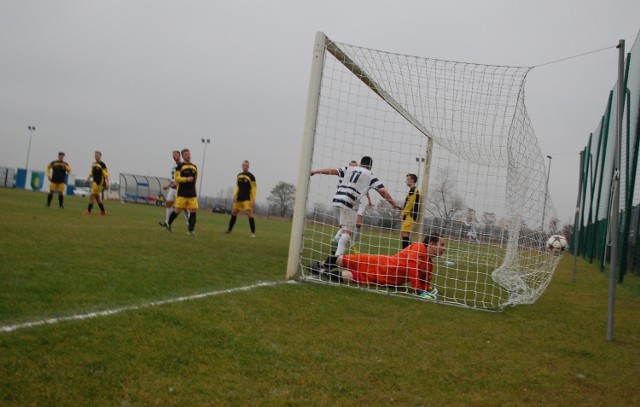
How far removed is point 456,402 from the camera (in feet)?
10.1

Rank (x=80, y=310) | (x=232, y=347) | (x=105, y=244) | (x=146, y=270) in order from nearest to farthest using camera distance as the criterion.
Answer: (x=232, y=347) < (x=80, y=310) < (x=146, y=270) < (x=105, y=244)

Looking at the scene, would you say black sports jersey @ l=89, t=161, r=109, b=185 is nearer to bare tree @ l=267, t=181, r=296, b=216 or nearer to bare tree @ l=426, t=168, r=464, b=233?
bare tree @ l=426, t=168, r=464, b=233

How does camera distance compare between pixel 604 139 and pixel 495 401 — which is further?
pixel 604 139

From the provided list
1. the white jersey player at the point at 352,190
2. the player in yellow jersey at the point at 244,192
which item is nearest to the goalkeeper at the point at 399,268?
the white jersey player at the point at 352,190

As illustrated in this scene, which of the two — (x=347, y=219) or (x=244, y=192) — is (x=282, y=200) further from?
(x=347, y=219)

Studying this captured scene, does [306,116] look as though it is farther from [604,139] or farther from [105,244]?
[604,139]

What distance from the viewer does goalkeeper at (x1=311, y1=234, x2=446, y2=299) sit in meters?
6.52

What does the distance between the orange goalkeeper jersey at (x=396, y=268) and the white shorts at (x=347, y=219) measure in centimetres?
99

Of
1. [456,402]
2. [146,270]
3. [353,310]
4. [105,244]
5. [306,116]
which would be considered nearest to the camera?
[456,402]

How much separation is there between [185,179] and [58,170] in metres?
7.86

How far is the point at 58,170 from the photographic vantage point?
17.1 metres

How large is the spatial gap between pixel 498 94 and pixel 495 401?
14.2ft

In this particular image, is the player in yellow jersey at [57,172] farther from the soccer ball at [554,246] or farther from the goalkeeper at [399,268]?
the soccer ball at [554,246]

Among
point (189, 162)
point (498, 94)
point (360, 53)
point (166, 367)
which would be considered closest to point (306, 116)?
point (360, 53)
